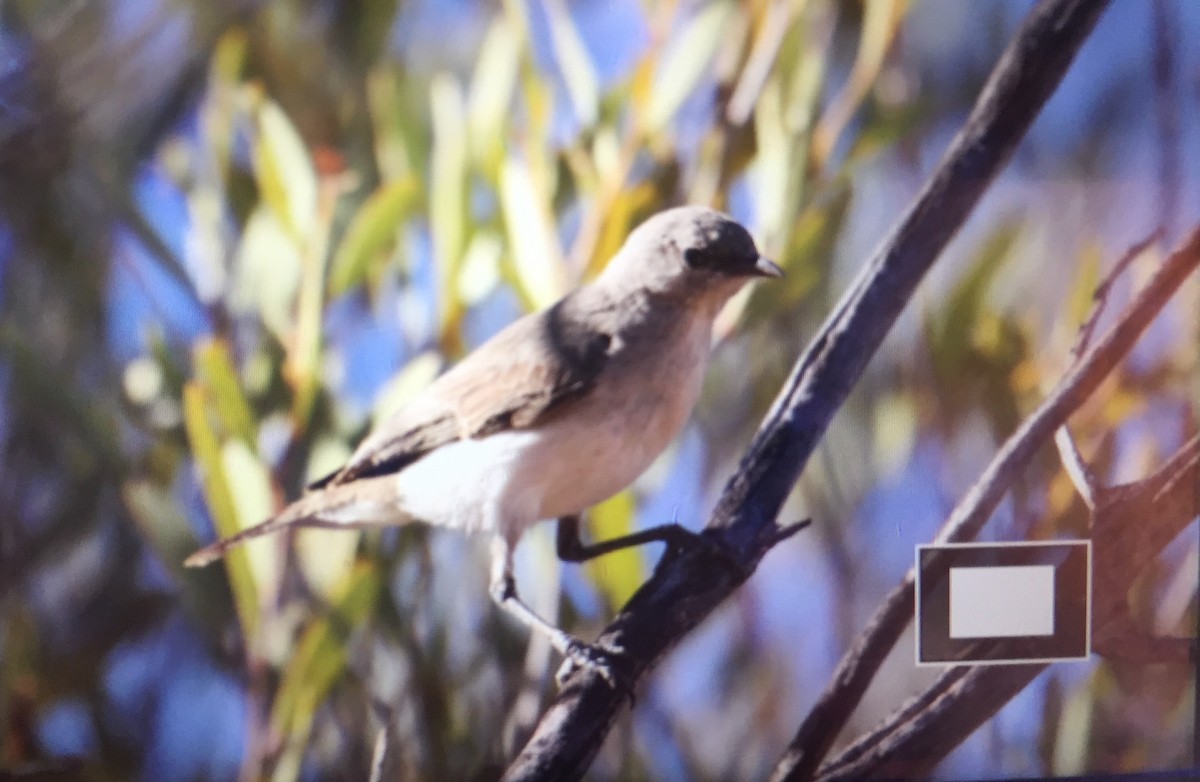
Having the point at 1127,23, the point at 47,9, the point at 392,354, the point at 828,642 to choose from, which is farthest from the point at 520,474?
the point at 1127,23

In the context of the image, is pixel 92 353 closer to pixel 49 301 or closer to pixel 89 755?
pixel 49 301

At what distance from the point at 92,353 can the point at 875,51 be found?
3.06ft

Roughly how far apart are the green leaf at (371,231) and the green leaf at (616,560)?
1.21 ft

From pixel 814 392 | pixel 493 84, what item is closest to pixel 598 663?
pixel 814 392

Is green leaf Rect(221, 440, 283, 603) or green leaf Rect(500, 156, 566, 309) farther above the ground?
green leaf Rect(500, 156, 566, 309)

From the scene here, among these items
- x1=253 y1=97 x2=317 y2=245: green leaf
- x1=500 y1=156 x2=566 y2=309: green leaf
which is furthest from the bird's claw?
x1=253 y1=97 x2=317 y2=245: green leaf

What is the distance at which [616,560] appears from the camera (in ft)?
3.81

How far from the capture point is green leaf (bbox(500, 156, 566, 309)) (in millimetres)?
1141

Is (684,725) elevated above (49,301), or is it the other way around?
(49,301)

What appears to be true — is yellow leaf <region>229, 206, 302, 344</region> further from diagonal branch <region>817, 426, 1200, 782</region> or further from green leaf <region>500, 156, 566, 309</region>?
diagonal branch <region>817, 426, 1200, 782</region>

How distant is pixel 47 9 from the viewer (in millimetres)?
1054

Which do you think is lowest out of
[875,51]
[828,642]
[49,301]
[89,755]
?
[828,642]
